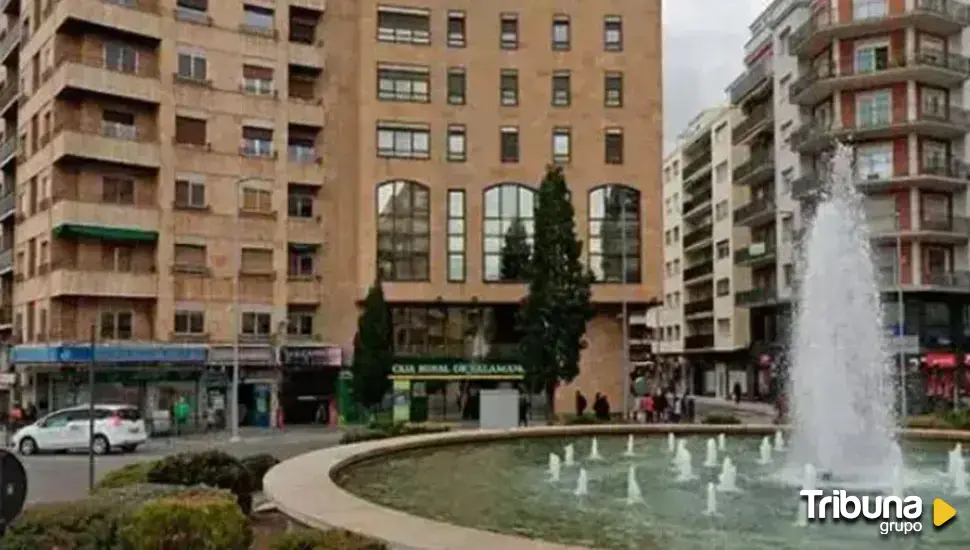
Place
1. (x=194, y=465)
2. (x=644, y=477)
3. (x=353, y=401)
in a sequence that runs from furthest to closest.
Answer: (x=353, y=401)
(x=644, y=477)
(x=194, y=465)

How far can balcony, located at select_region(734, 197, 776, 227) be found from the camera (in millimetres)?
73688

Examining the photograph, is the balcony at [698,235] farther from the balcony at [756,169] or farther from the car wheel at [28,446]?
the car wheel at [28,446]

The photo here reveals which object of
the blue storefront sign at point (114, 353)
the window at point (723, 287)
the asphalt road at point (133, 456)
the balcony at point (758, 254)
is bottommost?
the asphalt road at point (133, 456)

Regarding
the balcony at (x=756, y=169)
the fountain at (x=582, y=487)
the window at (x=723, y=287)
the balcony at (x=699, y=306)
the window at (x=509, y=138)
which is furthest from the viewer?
the balcony at (x=699, y=306)

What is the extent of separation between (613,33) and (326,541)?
5224cm

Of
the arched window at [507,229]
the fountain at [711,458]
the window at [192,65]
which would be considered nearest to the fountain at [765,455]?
the fountain at [711,458]

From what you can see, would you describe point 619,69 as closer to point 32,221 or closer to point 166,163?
point 166,163

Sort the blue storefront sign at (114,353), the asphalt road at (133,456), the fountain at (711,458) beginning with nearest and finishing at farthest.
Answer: the fountain at (711,458) < the asphalt road at (133,456) < the blue storefront sign at (114,353)

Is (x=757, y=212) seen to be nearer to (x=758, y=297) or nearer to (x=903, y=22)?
(x=758, y=297)

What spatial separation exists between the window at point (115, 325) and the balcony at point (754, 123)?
43344 millimetres

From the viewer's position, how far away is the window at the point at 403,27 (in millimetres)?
57406

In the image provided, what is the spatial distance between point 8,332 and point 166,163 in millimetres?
15912

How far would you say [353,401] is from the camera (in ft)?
181

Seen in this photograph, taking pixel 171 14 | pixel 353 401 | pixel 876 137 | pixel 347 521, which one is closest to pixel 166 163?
pixel 171 14
